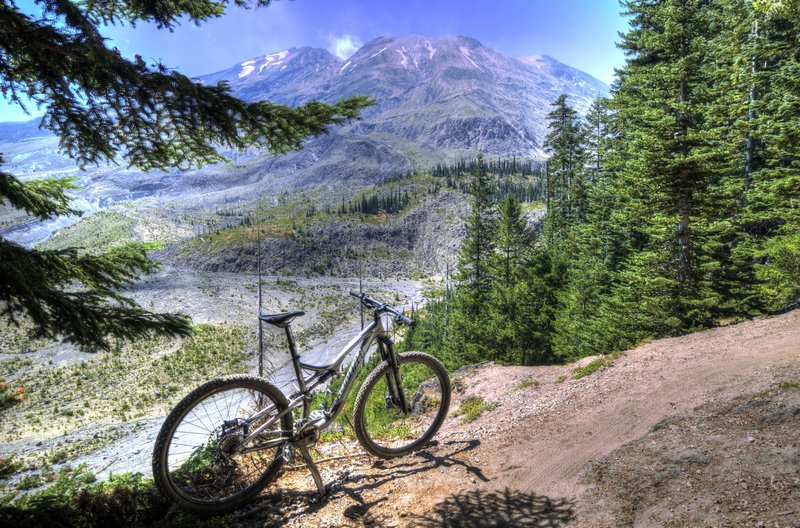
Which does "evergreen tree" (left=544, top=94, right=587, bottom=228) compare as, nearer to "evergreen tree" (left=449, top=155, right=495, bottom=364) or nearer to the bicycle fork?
"evergreen tree" (left=449, top=155, right=495, bottom=364)

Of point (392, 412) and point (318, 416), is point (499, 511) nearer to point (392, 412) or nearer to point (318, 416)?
point (392, 412)

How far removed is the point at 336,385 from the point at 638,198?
53.2ft

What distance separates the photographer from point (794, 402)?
4945 millimetres

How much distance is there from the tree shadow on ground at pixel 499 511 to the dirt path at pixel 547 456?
0.01 meters

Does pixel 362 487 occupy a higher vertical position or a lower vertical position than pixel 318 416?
lower

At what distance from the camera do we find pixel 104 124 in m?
4.77

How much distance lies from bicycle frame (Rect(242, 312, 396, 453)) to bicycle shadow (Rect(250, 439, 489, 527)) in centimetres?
75

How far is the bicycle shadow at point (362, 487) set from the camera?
4.18 metres

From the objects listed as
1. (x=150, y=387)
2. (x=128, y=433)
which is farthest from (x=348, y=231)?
(x=128, y=433)

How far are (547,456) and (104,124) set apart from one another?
7077 millimetres

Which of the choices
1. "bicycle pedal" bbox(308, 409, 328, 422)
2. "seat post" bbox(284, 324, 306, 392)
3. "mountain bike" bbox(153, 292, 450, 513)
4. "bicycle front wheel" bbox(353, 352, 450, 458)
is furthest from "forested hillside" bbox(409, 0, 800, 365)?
"bicycle pedal" bbox(308, 409, 328, 422)

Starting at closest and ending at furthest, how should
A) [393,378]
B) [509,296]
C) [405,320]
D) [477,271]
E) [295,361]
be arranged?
[295,361]
[405,320]
[393,378]
[509,296]
[477,271]

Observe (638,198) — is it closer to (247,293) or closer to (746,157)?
(746,157)

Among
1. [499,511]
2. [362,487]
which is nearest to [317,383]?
[362,487]
